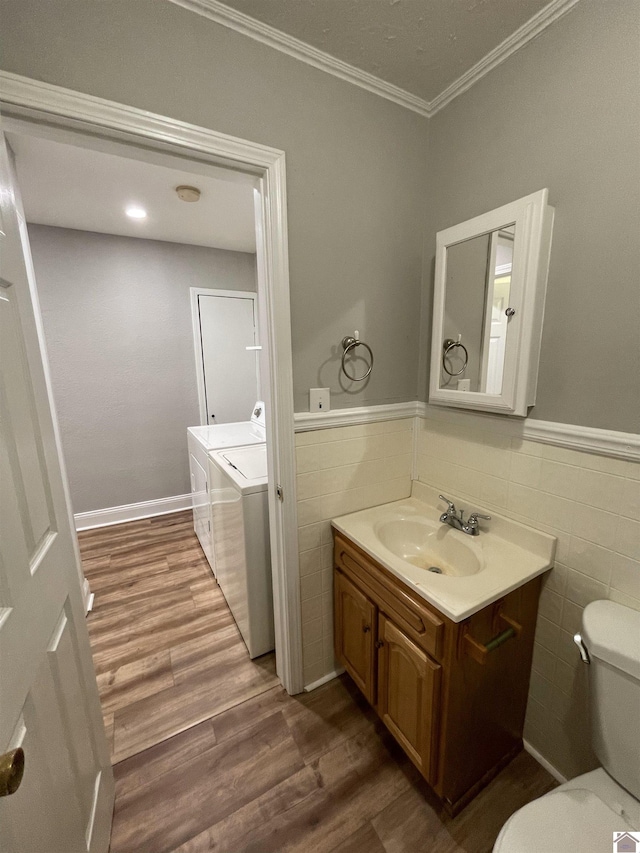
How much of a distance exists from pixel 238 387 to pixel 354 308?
91.1 inches

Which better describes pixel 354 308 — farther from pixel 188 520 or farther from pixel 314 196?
pixel 188 520

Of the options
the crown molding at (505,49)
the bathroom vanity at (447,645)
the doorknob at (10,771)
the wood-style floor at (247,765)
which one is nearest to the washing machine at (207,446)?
the wood-style floor at (247,765)

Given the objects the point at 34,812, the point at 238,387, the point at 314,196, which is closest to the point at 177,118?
the point at 314,196

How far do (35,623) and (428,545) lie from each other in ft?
4.26

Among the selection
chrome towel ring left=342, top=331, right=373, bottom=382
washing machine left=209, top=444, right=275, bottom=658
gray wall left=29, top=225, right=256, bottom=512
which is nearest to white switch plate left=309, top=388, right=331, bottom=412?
chrome towel ring left=342, top=331, right=373, bottom=382

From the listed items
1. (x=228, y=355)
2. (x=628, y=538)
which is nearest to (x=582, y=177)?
(x=628, y=538)

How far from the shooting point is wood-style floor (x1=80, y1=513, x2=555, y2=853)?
3.66 feet

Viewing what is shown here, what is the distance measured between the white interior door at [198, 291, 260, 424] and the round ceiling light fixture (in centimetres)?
111

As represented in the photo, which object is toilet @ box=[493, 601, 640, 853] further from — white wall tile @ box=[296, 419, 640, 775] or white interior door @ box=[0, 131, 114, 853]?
white interior door @ box=[0, 131, 114, 853]

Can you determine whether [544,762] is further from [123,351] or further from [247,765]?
[123,351]

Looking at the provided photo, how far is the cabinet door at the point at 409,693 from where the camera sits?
1.06 m

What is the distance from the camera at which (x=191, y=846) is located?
1.09 meters

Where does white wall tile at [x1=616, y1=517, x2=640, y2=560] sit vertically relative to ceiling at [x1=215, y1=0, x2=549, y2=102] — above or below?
below

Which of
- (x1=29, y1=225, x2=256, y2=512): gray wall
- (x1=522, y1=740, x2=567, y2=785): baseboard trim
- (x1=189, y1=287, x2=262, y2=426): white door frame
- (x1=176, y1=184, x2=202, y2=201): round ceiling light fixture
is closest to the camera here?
(x1=522, y1=740, x2=567, y2=785): baseboard trim
